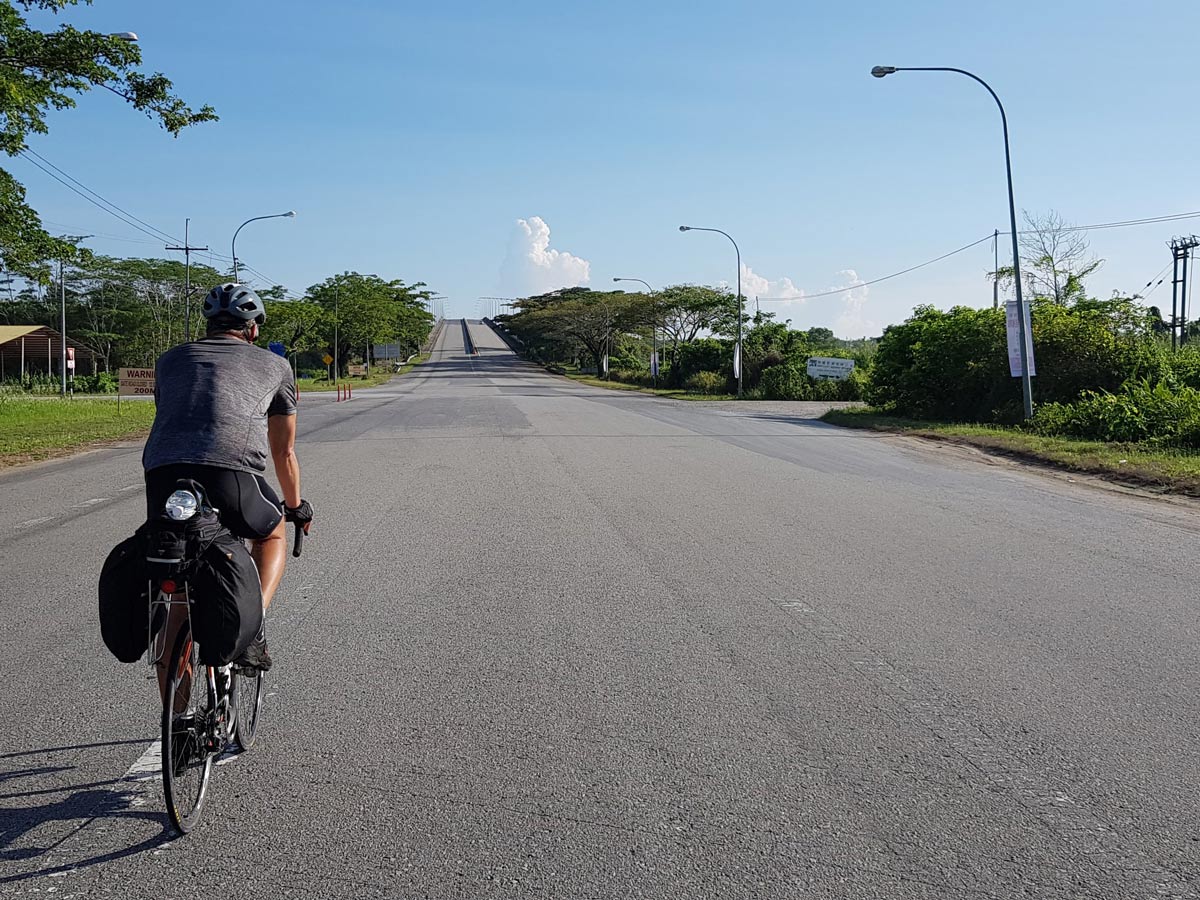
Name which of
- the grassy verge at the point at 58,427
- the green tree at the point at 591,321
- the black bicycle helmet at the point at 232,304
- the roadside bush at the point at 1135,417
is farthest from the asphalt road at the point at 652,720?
the green tree at the point at 591,321

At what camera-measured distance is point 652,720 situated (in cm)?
449

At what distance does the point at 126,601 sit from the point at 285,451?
2.91 ft

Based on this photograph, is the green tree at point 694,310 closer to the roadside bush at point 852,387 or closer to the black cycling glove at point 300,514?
the roadside bush at point 852,387

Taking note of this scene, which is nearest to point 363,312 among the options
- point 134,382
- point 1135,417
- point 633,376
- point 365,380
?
point 365,380

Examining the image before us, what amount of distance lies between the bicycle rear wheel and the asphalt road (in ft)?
0.41

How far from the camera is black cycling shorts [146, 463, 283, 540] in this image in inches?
139

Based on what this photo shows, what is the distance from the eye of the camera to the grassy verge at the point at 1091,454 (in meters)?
13.7

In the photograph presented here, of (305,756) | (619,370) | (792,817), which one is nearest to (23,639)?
(305,756)

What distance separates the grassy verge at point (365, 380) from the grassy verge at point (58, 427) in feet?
65.0

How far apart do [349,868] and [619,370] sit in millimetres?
80776

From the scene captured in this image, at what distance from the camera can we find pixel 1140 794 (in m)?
3.76

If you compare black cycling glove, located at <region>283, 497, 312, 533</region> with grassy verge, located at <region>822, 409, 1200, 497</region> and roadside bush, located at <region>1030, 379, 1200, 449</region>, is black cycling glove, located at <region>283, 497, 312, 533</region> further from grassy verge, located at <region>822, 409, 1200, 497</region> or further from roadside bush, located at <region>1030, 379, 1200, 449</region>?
roadside bush, located at <region>1030, 379, 1200, 449</region>

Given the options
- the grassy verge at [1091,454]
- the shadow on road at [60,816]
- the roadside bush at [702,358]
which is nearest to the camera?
the shadow on road at [60,816]

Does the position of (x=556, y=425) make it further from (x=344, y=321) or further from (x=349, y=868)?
(x=344, y=321)
